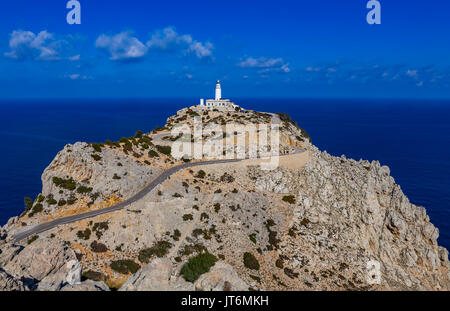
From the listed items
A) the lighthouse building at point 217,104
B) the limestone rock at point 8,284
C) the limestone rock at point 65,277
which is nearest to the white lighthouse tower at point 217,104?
the lighthouse building at point 217,104

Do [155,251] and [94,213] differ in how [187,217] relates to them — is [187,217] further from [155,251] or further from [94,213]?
[94,213]

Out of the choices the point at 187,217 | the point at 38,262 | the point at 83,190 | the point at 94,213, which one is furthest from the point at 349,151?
the point at 38,262

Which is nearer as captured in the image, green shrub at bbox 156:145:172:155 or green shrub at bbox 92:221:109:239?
green shrub at bbox 92:221:109:239

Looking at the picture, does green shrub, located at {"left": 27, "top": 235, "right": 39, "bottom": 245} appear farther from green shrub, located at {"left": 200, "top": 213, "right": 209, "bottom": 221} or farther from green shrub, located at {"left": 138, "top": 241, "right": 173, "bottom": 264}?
green shrub, located at {"left": 200, "top": 213, "right": 209, "bottom": 221}

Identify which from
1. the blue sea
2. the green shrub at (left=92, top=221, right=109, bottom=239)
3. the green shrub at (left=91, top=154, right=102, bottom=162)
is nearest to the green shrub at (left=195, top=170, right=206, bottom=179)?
the green shrub at (left=91, top=154, right=102, bottom=162)
